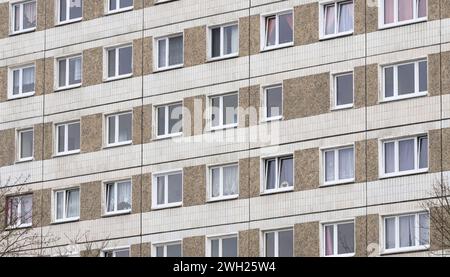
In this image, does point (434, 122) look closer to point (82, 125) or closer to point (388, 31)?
point (388, 31)

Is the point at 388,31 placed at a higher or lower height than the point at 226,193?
higher

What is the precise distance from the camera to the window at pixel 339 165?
6047 cm

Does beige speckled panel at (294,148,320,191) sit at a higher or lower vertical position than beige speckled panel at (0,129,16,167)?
lower

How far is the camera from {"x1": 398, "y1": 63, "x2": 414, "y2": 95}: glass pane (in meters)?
58.8

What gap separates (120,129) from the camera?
69.1 m

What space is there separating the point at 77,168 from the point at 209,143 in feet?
23.6

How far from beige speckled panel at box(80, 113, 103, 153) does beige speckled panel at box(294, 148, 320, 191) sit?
1051 cm

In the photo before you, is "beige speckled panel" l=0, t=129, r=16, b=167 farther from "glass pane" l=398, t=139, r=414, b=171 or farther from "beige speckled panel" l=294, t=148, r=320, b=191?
"glass pane" l=398, t=139, r=414, b=171

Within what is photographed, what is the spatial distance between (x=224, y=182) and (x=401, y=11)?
32.6 feet

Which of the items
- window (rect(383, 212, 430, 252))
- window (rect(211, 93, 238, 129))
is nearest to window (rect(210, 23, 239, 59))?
window (rect(211, 93, 238, 129))

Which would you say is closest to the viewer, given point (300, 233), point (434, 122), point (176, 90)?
point (434, 122)

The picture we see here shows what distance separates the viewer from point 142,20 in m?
68.2

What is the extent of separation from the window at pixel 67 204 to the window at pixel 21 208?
126 cm

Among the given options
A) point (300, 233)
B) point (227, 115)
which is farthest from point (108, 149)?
point (300, 233)
